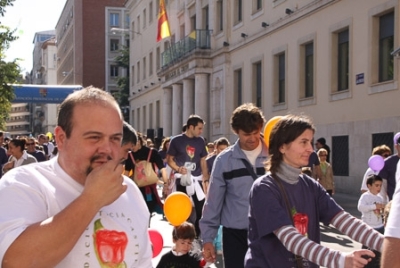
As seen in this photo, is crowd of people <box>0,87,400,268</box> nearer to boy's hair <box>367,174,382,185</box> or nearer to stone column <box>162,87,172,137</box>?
boy's hair <box>367,174,382,185</box>

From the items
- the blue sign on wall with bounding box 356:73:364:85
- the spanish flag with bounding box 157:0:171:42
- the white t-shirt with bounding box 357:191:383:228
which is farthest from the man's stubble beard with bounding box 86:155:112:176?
the spanish flag with bounding box 157:0:171:42

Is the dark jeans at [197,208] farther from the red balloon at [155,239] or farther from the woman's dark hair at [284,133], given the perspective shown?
the woman's dark hair at [284,133]

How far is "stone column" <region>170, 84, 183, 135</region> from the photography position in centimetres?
3969

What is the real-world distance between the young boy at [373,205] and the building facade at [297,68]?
396 inches

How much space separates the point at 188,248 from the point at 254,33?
23.3 m

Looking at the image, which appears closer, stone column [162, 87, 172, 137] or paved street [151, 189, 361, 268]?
paved street [151, 189, 361, 268]

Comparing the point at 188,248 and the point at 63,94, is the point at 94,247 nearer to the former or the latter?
the point at 188,248

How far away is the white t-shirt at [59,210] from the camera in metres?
2.06

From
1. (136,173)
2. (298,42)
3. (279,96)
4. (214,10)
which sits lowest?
(136,173)

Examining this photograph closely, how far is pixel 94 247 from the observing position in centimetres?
224

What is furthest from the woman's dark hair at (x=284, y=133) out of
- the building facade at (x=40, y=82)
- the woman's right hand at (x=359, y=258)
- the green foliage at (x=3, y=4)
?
the building facade at (x=40, y=82)

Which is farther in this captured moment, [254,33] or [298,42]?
[254,33]

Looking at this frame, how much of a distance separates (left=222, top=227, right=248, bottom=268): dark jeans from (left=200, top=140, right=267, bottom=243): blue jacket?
0.05 meters

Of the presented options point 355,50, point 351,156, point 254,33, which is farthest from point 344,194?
point 254,33
